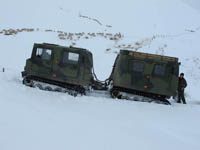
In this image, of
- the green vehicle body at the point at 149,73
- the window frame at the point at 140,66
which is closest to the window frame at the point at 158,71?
the green vehicle body at the point at 149,73

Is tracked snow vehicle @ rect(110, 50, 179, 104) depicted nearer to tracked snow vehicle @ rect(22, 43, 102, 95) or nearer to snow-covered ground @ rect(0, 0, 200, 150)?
snow-covered ground @ rect(0, 0, 200, 150)

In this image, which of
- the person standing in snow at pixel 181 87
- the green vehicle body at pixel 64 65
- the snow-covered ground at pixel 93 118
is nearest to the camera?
the snow-covered ground at pixel 93 118

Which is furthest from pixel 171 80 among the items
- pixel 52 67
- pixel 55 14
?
pixel 55 14

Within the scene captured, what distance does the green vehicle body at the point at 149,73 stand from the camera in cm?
771

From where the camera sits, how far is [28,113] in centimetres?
491

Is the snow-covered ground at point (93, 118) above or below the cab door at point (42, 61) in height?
below

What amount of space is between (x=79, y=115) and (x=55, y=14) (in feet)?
85.3

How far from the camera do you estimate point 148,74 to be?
775cm

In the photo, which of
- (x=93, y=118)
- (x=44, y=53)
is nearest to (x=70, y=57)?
(x=44, y=53)

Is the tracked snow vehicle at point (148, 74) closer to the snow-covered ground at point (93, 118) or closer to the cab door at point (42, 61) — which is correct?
the snow-covered ground at point (93, 118)

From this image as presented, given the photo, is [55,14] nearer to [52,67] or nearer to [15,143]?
[52,67]

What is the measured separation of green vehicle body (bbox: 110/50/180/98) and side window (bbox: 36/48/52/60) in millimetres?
3350

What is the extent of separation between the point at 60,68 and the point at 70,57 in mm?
686

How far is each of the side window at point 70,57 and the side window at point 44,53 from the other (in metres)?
0.74
